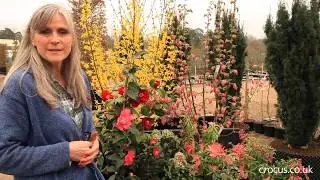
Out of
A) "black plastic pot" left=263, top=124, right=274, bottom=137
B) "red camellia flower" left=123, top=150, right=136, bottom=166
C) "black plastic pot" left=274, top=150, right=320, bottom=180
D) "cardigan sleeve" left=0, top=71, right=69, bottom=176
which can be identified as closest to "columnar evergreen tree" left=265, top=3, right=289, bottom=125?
"black plastic pot" left=274, top=150, right=320, bottom=180

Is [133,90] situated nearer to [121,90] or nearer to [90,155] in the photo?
[121,90]

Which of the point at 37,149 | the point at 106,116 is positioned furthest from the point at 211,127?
A: the point at 37,149

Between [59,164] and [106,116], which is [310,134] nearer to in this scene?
[106,116]

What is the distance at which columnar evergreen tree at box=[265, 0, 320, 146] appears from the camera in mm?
5098

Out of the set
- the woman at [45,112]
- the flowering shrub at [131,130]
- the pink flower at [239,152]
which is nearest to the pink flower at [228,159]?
the pink flower at [239,152]

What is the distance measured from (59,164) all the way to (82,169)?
15cm

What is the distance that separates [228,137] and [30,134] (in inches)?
149

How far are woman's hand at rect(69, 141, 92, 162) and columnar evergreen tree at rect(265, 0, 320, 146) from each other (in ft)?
13.4

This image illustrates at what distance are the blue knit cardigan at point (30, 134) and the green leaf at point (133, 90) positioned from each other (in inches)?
43.4

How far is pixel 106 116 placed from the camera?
9.76 ft

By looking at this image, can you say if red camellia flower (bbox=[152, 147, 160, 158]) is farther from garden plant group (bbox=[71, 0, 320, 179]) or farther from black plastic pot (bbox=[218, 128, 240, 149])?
black plastic pot (bbox=[218, 128, 240, 149])

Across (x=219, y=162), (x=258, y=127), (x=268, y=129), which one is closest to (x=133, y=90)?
(x=219, y=162)

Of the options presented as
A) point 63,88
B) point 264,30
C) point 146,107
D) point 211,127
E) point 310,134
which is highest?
point 264,30

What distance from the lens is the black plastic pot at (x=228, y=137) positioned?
487 centimetres
